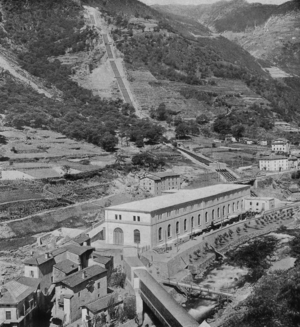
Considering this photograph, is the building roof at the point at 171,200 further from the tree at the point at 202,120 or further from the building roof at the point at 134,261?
the tree at the point at 202,120

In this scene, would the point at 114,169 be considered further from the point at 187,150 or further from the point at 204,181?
the point at 187,150

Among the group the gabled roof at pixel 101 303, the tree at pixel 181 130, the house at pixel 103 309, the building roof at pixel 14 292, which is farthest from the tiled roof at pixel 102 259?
the tree at pixel 181 130

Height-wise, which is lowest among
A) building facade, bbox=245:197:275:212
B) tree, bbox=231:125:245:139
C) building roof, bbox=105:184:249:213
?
building facade, bbox=245:197:275:212

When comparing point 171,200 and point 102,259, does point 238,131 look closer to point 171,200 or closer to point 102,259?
point 171,200

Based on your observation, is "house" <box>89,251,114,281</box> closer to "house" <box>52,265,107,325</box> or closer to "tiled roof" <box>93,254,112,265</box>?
"tiled roof" <box>93,254,112,265</box>

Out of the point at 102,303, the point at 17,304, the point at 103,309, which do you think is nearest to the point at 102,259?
the point at 102,303

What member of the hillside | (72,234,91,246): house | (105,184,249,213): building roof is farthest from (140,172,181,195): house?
(72,234,91,246): house
